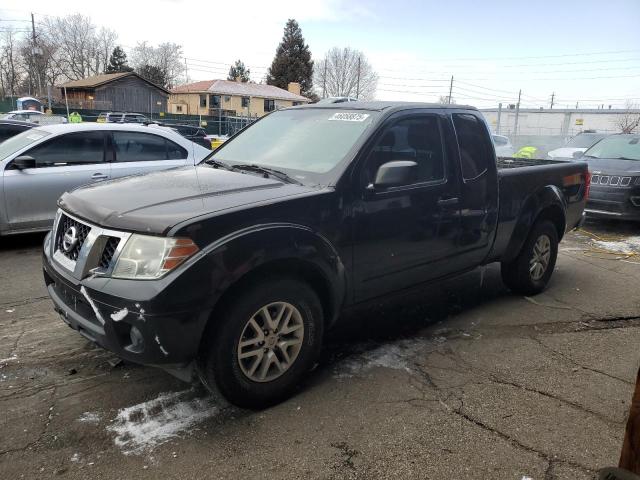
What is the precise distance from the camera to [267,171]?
143 inches

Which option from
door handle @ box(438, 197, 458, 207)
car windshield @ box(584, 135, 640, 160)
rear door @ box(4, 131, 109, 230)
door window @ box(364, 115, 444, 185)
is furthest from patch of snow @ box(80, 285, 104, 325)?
car windshield @ box(584, 135, 640, 160)

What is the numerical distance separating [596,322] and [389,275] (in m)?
2.41

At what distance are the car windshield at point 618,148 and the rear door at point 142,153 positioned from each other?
27.0 ft

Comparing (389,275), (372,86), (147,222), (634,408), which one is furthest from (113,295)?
(372,86)

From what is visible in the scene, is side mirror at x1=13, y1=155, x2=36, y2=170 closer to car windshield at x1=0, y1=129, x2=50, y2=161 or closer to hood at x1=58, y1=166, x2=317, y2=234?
car windshield at x1=0, y1=129, x2=50, y2=161

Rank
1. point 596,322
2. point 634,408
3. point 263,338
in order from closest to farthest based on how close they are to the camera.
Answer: point 634,408, point 263,338, point 596,322

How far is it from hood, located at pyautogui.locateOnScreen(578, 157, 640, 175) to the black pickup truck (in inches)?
221

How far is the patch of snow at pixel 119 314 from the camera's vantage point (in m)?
2.59

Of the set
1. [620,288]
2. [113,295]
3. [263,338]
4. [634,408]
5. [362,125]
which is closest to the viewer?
[634,408]

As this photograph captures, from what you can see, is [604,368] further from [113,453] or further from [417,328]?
[113,453]

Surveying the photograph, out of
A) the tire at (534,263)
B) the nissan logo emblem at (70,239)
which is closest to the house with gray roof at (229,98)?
the tire at (534,263)

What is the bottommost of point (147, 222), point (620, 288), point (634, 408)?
point (620, 288)

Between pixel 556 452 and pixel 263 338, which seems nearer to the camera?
pixel 556 452

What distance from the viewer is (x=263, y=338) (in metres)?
2.99
